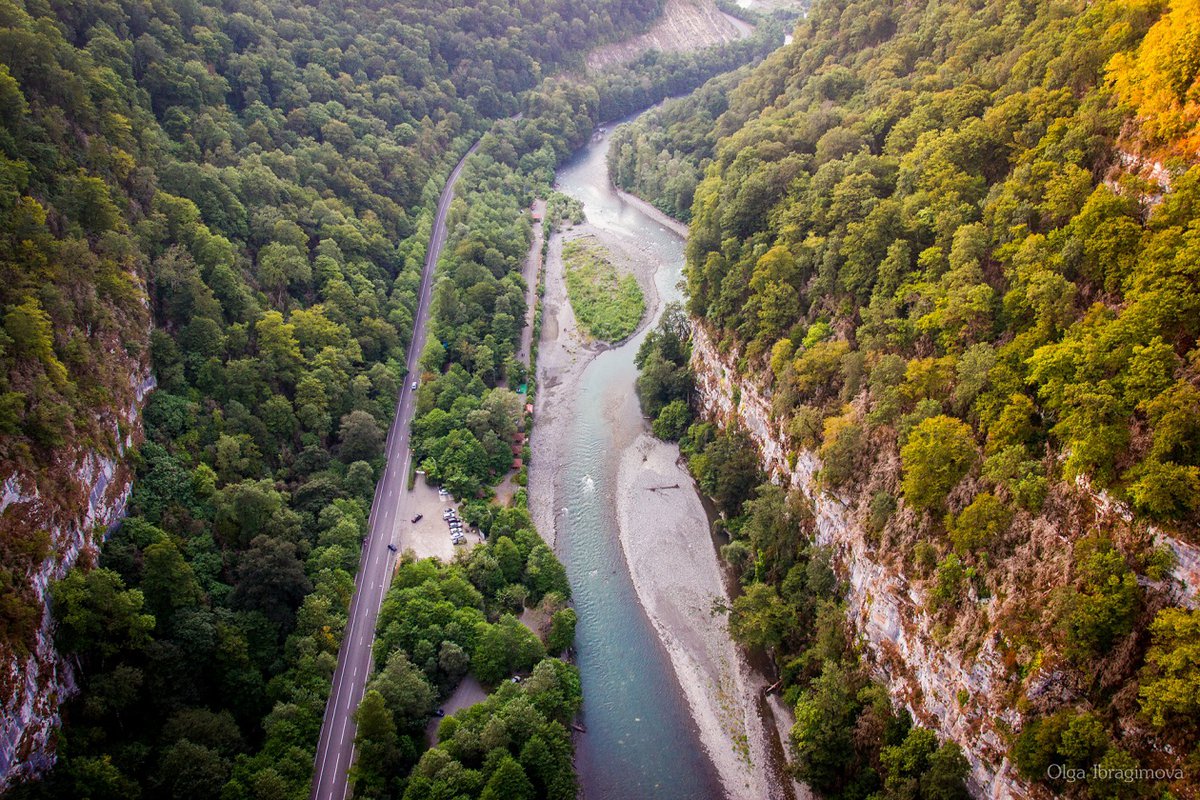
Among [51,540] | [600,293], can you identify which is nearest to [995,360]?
[51,540]

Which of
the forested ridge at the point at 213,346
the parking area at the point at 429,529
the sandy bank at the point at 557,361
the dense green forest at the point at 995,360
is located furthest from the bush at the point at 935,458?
the parking area at the point at 429,529

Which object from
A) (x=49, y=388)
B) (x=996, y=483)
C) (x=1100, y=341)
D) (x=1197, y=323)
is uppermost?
(x=1197, y=323)

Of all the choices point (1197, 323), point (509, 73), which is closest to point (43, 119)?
point (1197, 323)

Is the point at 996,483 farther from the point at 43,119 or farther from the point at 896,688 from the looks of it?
the point at 43,119

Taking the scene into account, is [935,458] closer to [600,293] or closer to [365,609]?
[365,609]

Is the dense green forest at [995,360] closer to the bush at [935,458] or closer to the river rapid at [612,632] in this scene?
the bush at [935,458]
